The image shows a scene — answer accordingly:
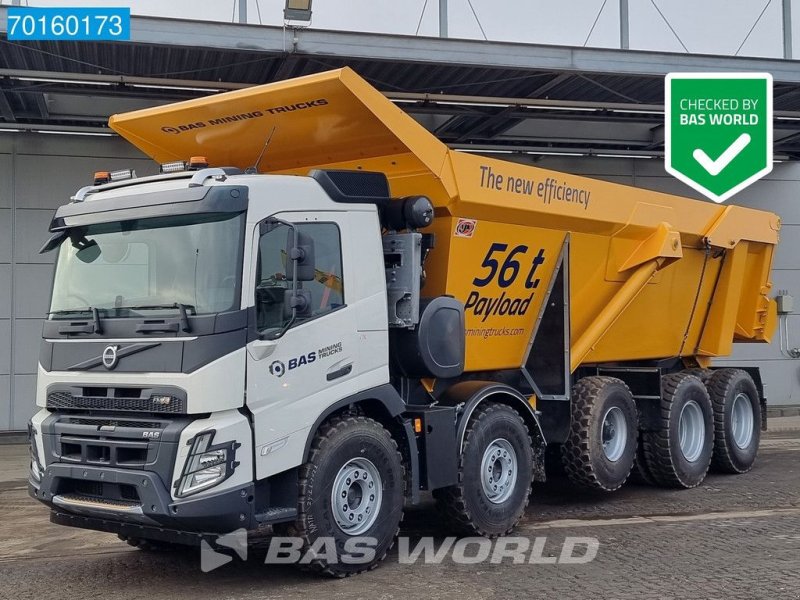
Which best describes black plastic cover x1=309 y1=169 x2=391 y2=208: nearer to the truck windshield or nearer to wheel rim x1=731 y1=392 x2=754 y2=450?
the truck windshield

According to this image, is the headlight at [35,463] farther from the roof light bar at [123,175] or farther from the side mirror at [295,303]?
the side mirror at [295,303]

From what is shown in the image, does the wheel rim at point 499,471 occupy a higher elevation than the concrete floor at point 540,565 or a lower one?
higher

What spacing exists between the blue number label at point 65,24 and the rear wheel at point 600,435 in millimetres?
7138

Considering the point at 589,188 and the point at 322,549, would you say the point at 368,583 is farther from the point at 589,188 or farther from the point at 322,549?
the point at 589,188

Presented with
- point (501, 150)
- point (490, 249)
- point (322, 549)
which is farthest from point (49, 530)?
point (501, 150)

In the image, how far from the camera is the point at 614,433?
9.70 metres

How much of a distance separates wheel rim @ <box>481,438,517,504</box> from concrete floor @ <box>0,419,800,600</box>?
19.5 inches

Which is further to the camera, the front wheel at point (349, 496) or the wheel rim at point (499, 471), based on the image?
the wheel rim at point (499, 471)

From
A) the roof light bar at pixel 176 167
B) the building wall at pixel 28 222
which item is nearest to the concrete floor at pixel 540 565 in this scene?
the roof light bar at pixel 176 167

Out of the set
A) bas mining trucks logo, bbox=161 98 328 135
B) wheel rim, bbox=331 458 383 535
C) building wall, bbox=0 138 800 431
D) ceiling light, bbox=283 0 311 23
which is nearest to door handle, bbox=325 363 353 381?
wheel rim, bbox=331 458 383 535

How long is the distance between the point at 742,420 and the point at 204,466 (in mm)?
8184

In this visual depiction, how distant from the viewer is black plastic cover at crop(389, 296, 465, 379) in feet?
24.3

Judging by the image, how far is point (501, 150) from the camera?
17594 millimetres

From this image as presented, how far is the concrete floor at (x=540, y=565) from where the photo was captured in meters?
6.29
